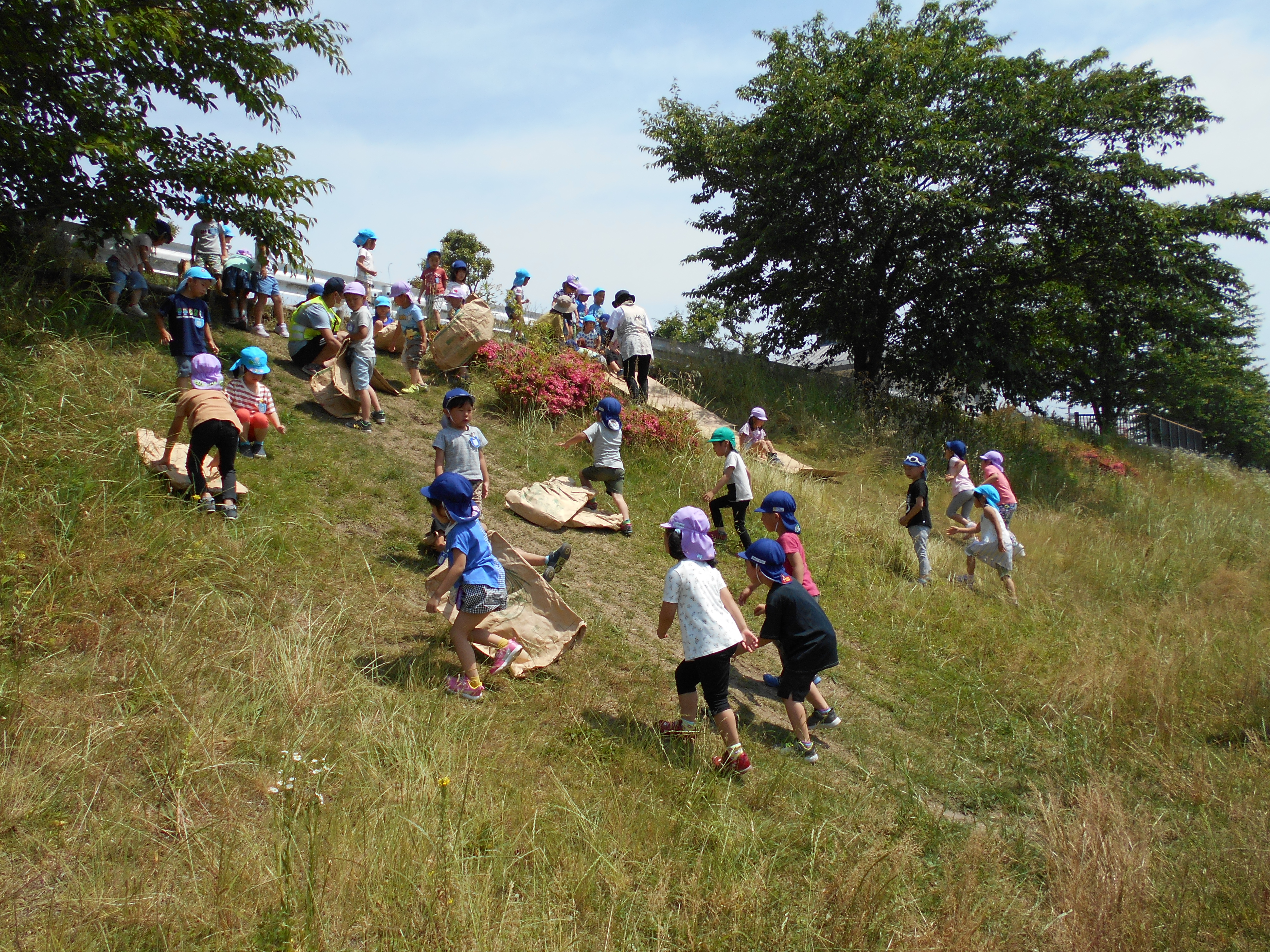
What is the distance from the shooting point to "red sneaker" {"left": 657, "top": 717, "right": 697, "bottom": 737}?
15.4 ft

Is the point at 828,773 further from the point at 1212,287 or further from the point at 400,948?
the point at 1212,287

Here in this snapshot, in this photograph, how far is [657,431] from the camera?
435 inches

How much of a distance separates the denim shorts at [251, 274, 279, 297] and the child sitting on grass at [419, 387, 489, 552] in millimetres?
6471

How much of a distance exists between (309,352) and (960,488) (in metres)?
8.76

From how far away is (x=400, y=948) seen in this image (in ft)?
9.87

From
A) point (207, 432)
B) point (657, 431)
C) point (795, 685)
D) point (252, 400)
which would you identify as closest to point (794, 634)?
point (795, 685)

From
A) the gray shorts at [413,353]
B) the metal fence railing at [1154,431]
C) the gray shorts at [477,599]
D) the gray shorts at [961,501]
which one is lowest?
the gray shorts at [477,599]

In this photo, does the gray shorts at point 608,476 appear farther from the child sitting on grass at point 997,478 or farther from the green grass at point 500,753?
the child sitting on grass at point 997,478

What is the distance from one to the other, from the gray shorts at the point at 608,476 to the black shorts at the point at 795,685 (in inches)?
149

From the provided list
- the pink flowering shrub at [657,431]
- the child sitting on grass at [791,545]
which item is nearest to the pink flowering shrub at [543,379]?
the pink flowering shrub at [657,431]

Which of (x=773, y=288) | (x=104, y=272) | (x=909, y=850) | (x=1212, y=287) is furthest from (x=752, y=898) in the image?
(x=1212, y=287)

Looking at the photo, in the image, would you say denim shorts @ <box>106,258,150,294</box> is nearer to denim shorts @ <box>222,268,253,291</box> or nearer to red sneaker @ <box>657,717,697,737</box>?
denim shorts @ <box>222,268,253,291</box>

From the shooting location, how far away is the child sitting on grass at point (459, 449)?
6527mm

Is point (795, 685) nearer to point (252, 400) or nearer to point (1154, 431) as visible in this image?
point (252, 400)
